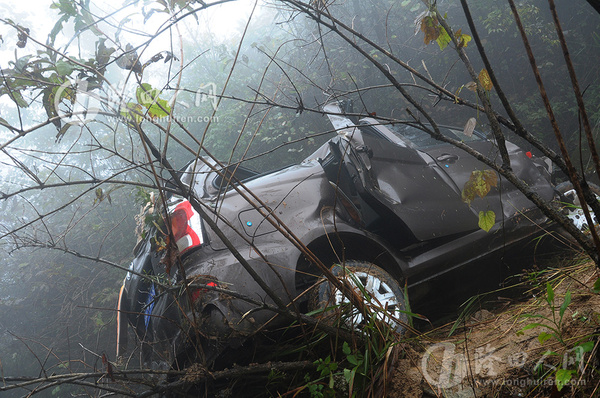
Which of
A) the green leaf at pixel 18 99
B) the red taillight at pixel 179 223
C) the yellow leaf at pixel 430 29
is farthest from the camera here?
the red taillight at pixel 179 223

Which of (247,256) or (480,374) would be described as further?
(247,256)

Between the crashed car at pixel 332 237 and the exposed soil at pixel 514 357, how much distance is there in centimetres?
37

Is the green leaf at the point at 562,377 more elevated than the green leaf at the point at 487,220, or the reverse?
the green leaf at the point at 487,220

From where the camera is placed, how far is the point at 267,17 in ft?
33.3

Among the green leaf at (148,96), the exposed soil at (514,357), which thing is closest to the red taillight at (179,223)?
the green leaf at (148,96)

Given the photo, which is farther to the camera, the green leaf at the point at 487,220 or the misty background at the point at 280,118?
the misty background at the point at 280,118

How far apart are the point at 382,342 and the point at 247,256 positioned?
858 mm

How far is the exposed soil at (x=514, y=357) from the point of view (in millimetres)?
1314

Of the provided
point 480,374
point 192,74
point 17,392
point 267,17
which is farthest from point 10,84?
point 267,17

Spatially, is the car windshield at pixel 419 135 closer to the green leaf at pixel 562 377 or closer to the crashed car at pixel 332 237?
the crashed car at pixel 332 237

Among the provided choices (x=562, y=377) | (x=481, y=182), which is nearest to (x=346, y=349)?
(x=562, y=377)

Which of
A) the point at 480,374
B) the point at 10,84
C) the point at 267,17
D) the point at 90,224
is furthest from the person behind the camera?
the point at 267,17

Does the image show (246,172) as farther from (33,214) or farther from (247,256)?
(33,214)

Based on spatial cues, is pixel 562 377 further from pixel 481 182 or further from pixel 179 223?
pixel 179 223
